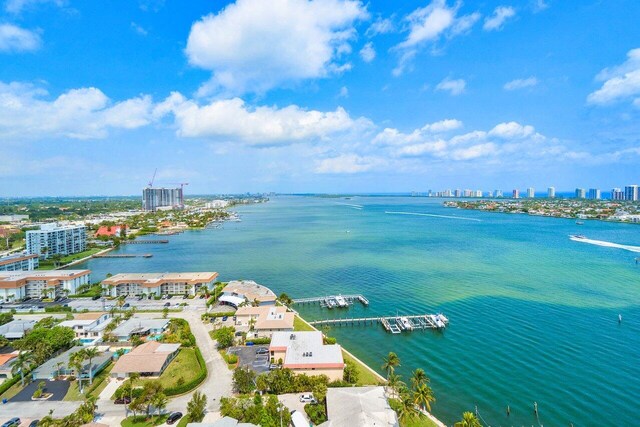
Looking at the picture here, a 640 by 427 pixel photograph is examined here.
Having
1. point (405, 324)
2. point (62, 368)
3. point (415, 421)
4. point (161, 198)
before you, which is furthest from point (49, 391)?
point (161, 198)

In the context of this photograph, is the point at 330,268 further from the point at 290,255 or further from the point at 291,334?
the point at 291,334

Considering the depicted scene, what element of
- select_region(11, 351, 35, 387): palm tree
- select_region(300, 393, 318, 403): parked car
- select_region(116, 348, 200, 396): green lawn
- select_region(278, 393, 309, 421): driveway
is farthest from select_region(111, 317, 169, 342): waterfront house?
select_region(300, 393, 318, 403): parked car

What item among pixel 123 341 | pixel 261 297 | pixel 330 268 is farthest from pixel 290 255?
pixel 123 341

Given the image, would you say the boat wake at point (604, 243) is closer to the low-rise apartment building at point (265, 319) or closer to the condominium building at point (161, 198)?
the low-rise apartment building at point (265, 319)

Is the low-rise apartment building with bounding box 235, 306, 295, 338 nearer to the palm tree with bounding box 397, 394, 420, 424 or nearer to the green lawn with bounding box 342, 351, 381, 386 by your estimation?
the green lawn with bounding box 342, 351, 381, 386

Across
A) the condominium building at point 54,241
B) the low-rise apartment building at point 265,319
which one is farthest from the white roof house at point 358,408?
the condominium building at point 54,241

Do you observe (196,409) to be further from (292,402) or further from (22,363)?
(22,363)
